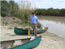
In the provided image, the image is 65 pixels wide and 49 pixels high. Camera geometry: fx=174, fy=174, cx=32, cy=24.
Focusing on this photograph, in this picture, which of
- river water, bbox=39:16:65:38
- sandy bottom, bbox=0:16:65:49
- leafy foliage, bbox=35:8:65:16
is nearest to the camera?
sandy bottom, bbox=0:16:65:49


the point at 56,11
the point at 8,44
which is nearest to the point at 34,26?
the point at 8,44

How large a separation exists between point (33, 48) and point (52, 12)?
108 ft

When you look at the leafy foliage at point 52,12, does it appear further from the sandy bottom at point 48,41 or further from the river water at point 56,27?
the sandy bottom at point 48,41

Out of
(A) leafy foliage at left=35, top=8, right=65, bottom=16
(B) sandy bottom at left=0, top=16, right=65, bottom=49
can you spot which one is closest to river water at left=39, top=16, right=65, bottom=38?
(B) sandy bottom at left=0, top=16, right=65, bottom=49

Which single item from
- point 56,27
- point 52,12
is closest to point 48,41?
point 56,27

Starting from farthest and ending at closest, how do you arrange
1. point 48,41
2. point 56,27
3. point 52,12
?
point 52,12 < point 56,27 < point 48,41

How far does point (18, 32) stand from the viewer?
36.0 ft

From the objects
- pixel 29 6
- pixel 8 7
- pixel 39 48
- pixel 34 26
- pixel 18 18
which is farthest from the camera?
pixel 8 7

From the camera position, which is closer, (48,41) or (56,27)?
(48,41)

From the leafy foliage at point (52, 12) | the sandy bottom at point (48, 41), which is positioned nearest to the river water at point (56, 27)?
the sandy bottom at point (48, 41)

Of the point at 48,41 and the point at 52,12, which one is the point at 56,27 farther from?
the point at 52,12

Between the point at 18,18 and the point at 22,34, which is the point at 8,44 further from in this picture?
the point at 18,18

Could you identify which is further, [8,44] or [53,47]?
[53,47]

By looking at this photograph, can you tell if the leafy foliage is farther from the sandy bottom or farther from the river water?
the sandy bottom
